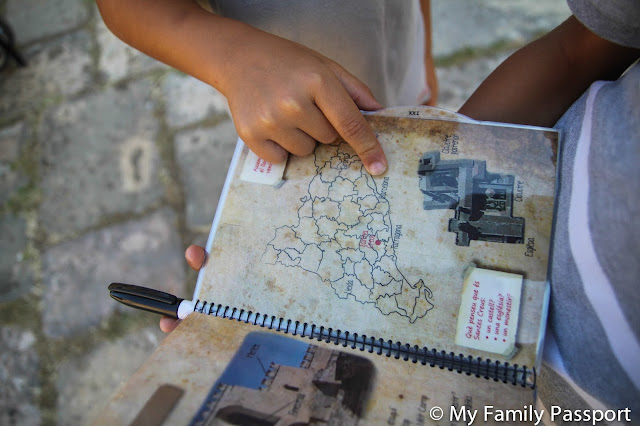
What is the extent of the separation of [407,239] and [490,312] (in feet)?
0.41

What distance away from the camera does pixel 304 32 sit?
0.67m

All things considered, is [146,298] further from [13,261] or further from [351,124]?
[13,261]

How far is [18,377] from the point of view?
1.15 meters

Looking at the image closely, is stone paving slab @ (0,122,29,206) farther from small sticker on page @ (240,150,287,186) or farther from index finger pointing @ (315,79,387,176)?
index finger pointing @ (315,79,387,176)

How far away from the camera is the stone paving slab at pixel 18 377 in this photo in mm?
1116

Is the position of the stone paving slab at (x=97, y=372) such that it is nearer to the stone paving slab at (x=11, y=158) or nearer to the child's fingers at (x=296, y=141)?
the stone paving slab at (x=11, y=158)

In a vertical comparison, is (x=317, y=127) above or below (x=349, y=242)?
above

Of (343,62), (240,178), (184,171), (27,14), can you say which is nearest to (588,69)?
(343,62)

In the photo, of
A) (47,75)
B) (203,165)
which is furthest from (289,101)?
(47,75)

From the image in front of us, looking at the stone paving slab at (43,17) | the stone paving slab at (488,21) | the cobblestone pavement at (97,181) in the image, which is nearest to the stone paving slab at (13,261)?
the cobblestone pavement at (97,181)

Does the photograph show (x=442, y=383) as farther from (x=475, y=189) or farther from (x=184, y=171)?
(x=184, y=171)

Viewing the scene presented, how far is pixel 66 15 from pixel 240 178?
1579 mm

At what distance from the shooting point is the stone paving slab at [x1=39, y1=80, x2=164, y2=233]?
131 centimetres

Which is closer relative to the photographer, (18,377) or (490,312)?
(490,312)
